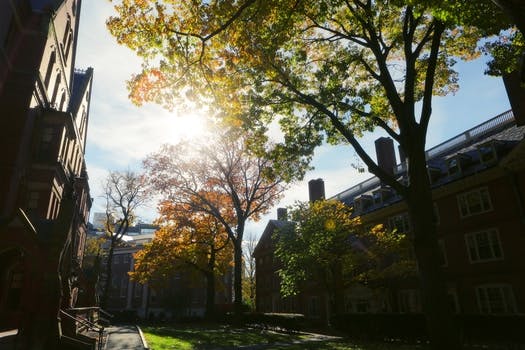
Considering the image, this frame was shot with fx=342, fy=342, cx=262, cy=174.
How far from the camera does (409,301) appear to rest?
2520cm

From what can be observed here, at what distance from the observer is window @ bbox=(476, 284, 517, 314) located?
1939 centimetres

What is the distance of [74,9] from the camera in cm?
2280

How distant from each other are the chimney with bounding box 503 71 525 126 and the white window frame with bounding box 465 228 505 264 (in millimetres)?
7396

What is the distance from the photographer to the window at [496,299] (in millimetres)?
19391

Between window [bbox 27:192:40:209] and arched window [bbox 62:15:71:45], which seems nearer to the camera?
window [bbox 27:192:40:209]

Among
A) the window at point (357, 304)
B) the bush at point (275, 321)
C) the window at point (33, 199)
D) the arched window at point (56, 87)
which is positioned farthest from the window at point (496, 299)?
the arched window at point (56, 87)

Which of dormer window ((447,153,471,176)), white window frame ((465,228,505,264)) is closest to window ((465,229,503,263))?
white window frame ((465,228,505,264))

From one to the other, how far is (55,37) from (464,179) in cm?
2664

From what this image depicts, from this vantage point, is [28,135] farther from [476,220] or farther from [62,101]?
[476,220]

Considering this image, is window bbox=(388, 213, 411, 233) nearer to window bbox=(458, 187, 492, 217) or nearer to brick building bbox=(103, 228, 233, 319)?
window bbox=(458, 187, 492, 217)

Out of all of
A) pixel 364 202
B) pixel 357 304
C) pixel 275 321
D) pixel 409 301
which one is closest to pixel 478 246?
pixel 409 301

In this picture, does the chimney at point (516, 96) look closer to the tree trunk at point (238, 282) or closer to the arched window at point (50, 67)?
the tree trunk at point (238, 282)

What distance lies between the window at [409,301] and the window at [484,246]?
492cm

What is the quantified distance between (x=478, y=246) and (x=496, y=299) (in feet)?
10.5
